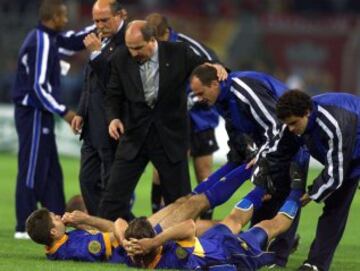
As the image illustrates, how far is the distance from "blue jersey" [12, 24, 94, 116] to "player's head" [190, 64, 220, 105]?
303cm

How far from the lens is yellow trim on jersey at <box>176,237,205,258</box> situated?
10438 mm

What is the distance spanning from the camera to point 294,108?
10.2 metres

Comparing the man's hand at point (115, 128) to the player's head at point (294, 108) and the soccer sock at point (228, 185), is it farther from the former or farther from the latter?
the player's head at point (294, 108)

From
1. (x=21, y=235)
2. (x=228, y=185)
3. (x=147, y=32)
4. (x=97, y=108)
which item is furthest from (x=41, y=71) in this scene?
(x=228, y=185)

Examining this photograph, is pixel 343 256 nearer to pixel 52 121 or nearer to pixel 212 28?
pixel 52 121

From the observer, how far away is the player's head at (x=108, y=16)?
12695 millimetres

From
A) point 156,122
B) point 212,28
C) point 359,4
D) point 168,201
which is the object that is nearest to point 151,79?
point 156,122

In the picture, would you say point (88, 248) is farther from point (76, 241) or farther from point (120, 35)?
point (120, 35)

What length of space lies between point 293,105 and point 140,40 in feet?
6.76

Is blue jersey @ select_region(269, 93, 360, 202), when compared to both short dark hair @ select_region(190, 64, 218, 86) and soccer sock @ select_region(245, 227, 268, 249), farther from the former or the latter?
short dark hair @ select_region(190, 64, 218, 86)

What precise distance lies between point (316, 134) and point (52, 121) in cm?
476

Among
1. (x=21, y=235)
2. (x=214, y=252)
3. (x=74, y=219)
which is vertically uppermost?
(x=214, y=252)

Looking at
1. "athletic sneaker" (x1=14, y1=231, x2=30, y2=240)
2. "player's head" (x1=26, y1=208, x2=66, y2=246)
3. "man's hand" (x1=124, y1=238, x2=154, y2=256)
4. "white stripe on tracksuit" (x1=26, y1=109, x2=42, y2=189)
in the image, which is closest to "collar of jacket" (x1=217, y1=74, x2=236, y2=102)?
"man's hand" (x1=124, y1=238, x2=154, y2=256)

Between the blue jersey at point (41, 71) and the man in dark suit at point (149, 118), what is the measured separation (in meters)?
1.90
